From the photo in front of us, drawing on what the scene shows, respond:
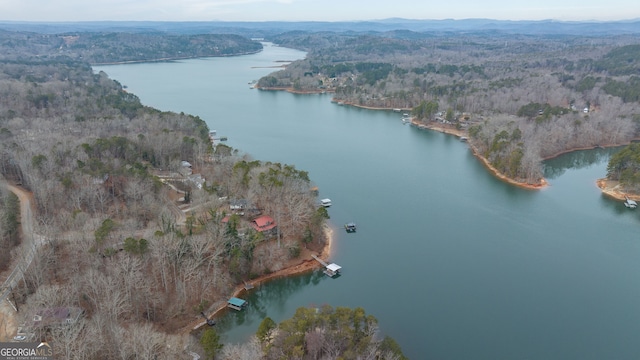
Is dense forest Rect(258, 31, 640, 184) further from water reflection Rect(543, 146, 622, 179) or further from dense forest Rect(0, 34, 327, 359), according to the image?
dense forest Rect(0, 34, 327, 359)

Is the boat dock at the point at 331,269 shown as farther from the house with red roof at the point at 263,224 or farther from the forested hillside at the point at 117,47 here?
the forested hillside at the point at 117,47

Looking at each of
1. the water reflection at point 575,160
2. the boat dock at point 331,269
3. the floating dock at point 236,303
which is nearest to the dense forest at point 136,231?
the floating dock at point 236,303

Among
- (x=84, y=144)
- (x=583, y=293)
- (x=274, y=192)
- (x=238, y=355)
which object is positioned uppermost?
(x=84, y=144)

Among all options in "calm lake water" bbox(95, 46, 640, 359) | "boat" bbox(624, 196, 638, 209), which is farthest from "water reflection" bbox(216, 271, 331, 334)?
"boat" bbox(624, 196, 638, 209)

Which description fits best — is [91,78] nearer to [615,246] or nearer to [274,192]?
[274,192]

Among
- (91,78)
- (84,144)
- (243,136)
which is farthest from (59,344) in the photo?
(91,78)
